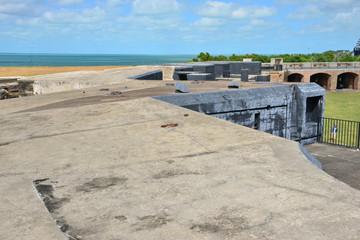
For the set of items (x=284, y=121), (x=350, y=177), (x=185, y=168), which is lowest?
(x=350, y=177)

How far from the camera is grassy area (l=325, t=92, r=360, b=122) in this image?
102ft

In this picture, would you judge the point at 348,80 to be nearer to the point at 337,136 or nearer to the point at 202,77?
the point at 337,136

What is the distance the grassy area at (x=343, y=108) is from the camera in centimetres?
3095

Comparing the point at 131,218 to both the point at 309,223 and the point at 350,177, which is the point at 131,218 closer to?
the point at 309,223

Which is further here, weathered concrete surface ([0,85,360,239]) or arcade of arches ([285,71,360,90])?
arcade of arches ([285,71,360,90])

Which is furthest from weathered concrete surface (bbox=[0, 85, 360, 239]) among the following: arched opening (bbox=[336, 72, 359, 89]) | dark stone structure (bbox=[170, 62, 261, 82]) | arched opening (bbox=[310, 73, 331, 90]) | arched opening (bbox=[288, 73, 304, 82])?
arched opening (bbox=[336, 72, 359, 89])

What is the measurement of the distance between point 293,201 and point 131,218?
1.72 m

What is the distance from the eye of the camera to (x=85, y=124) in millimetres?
7504

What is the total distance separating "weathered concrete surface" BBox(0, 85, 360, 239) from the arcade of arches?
4485 centimetres

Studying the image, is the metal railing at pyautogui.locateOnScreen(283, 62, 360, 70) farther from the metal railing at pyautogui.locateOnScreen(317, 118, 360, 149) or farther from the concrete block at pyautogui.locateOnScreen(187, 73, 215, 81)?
the concrete block at pyautogui.locateOnScreen(187, 73, 215, 81)

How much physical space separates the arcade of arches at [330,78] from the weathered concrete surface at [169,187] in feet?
147

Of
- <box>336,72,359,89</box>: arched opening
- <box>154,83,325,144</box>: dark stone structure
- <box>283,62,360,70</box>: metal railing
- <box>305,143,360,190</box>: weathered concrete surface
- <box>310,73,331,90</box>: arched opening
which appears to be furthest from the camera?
<box>336,72,359,89</box>: arched opening

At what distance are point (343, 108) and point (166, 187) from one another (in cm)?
3683

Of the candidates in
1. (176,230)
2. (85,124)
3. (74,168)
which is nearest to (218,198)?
(176,230)
